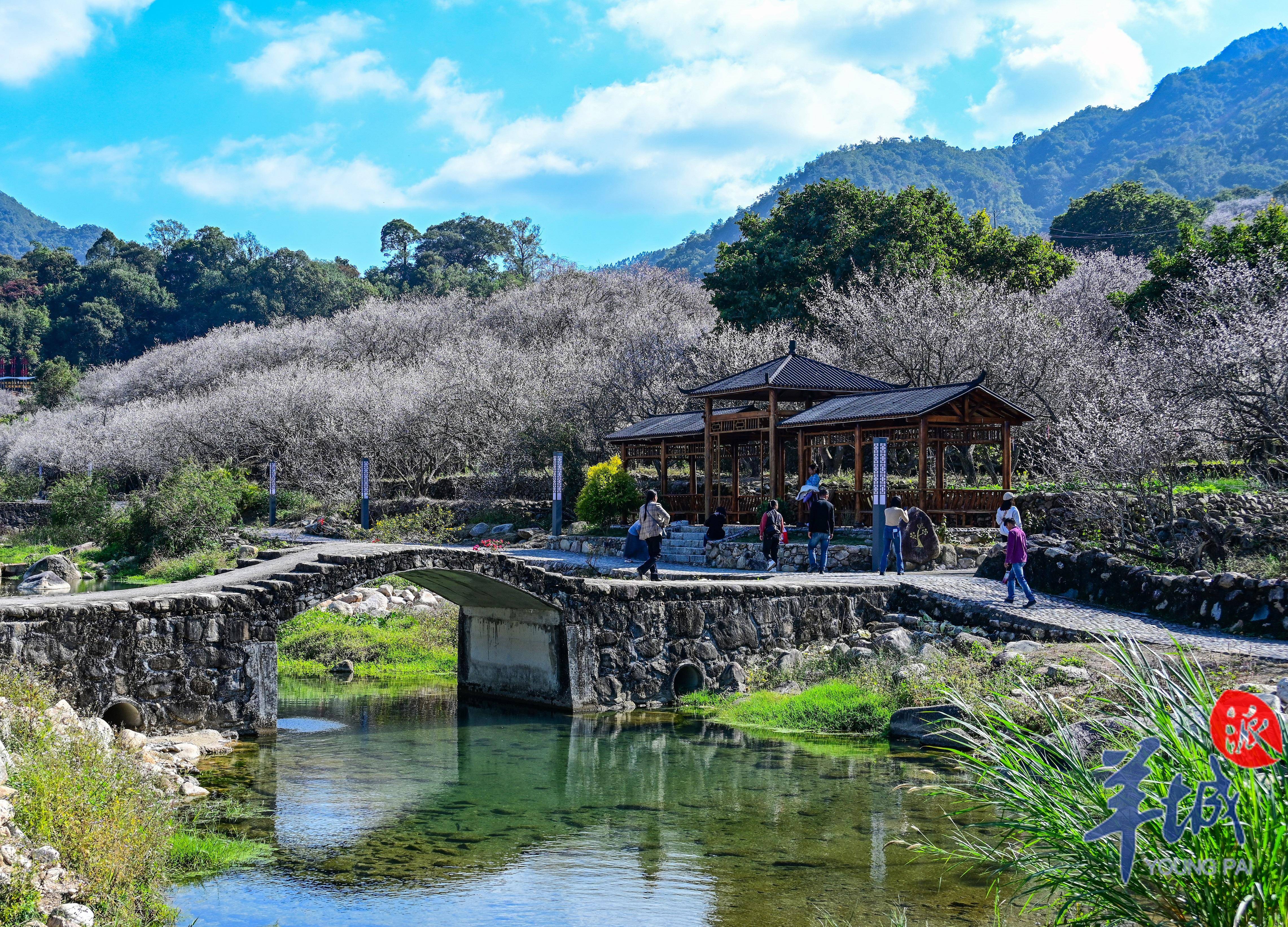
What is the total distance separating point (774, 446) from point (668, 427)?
427cm

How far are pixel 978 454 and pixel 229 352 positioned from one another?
37610 mm

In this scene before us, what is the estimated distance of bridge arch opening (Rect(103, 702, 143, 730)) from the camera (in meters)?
11.7

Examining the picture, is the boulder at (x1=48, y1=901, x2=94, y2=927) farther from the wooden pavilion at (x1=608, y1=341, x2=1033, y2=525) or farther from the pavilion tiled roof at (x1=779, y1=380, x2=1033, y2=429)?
the pavilion tiled roof at (x1=779, y1=380, x2=1033, y2=429)

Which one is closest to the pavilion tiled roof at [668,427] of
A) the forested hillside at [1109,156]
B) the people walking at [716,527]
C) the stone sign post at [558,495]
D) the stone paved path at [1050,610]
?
the stone sign post at [558,495]

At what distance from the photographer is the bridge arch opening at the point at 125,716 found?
11.7 metres

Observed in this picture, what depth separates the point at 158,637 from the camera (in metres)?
11.9

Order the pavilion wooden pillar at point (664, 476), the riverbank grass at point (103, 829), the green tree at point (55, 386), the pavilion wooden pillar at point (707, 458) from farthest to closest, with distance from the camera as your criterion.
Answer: the green tree at point (55, 386)
the pavilion wooden pillar at point (664, 476)
the pavilion wooden pillar at point (707, 458)
the riverbank grass at point (103, 829)

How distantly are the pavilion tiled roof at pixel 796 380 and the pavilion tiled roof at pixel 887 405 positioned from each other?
37 centimetres

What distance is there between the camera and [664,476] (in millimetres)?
28469

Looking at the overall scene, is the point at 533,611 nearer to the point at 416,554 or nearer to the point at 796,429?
the point at 416,554

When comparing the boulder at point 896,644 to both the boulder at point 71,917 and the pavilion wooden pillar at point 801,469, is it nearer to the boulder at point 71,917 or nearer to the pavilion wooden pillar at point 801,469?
the pavilion wooden pillar at point 801,469

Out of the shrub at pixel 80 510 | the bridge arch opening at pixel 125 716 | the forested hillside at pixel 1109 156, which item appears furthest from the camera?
the forested hillside at pixel 1109 156

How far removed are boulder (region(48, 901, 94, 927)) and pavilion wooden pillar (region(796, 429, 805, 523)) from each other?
18.0 m

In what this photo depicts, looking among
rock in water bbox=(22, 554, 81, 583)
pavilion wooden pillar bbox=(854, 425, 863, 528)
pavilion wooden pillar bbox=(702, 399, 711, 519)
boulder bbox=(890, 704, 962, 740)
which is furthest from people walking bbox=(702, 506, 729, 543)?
rock in water bbox=(22, 554, 81, 583)
